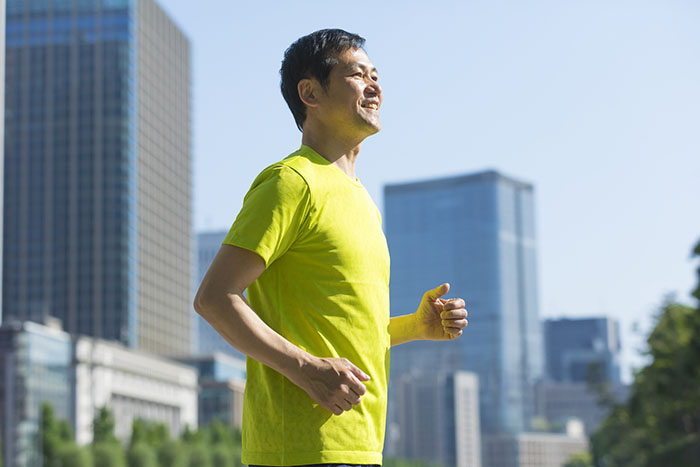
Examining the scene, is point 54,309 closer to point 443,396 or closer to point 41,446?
point 41,446

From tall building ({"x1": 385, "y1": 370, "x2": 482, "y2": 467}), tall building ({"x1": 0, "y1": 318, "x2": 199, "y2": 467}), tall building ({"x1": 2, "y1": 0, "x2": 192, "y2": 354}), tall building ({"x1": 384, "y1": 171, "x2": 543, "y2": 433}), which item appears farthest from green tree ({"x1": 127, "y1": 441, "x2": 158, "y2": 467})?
tall building ({"x1": 384, "y1": 171, "x2": 543, "y2": 433})

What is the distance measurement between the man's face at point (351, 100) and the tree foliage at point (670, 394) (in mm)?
30688

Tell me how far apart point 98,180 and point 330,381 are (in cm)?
11420

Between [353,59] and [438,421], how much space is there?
167 m

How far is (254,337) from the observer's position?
2969 mm

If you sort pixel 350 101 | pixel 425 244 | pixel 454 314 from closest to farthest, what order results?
pixel 350 101
pixel 454 314
pixel 425 244

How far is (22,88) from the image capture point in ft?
383

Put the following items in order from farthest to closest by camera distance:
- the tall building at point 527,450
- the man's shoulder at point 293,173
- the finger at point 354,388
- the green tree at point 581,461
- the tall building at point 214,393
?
1. the tall building at point 527,450
2. the green tree at point 581,461
3. the tall building at point 214,393
4. the man's shoulder at point 293,173
5. the finger at point 354,388

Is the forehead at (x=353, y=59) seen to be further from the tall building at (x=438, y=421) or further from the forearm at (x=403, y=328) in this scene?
the tall building at (x=438, y=421)

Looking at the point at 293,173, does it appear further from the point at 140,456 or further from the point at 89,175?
the point at 89,175

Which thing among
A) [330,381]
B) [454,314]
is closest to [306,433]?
[330,381]

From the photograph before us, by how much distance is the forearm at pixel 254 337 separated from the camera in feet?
9.73

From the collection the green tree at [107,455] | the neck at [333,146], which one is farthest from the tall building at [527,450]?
the neck at [333,146]

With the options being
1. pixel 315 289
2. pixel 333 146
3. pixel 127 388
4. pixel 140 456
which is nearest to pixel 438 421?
pixel 127 388
